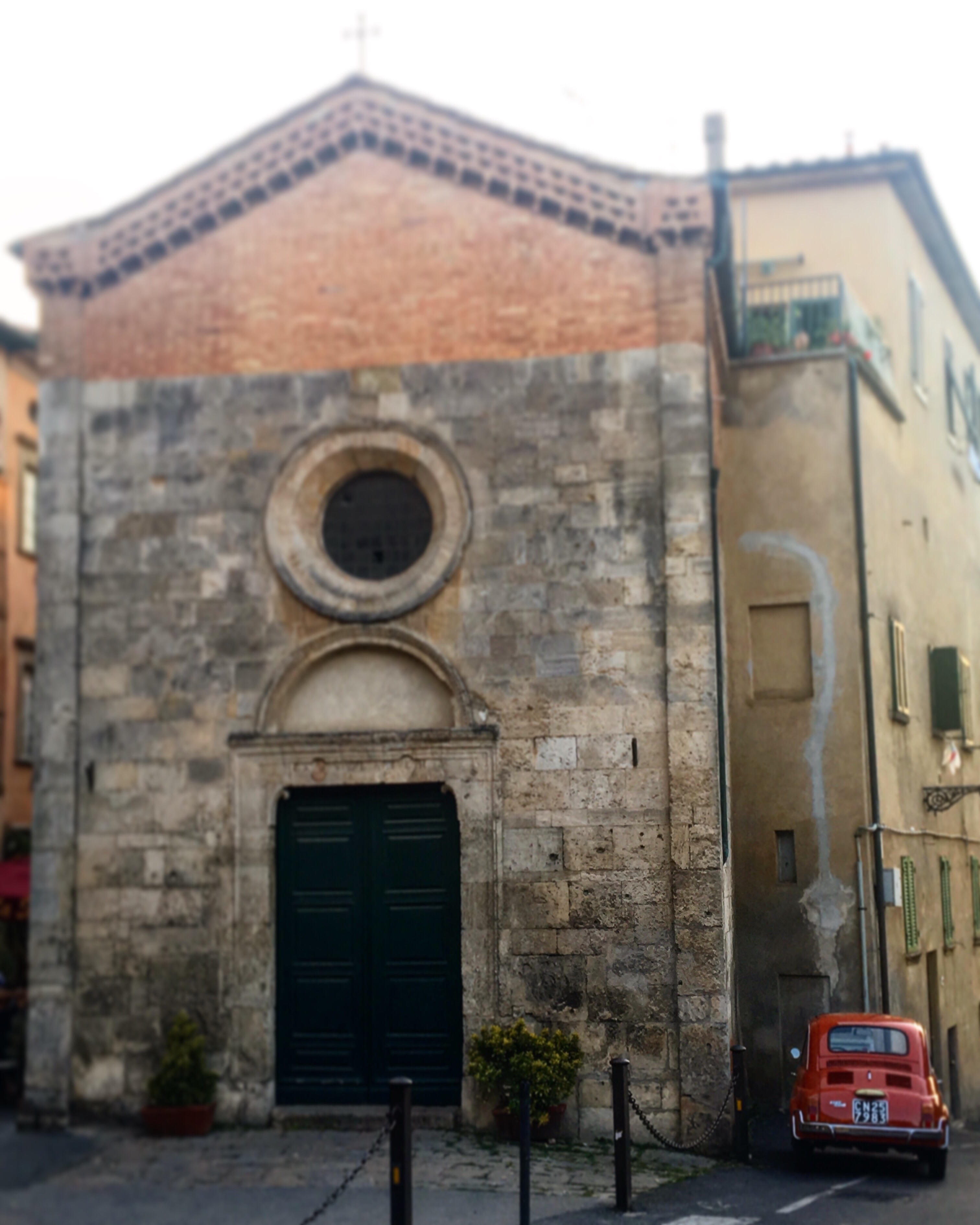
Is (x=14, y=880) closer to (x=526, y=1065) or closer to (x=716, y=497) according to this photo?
(x=526, y=1065)

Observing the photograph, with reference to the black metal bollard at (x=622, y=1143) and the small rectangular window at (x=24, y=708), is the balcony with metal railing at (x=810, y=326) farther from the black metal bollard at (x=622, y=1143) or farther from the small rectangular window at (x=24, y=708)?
the small rectangular window at (x=24, y=708)

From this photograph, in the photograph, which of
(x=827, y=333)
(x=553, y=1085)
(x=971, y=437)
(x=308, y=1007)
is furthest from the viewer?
(x=971, y=437)

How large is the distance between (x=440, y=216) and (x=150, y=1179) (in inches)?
388

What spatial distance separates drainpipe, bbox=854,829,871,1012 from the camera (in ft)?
58.2

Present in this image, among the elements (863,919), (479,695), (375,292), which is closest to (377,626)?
(479,695)

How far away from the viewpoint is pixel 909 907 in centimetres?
1942

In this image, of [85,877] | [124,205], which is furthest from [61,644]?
[124,205]

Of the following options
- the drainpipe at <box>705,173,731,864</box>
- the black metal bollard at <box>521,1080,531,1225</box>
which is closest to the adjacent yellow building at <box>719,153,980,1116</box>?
the drainpipe at <box>705,173,731,864</box>

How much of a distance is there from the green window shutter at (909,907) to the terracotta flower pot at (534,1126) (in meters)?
6.75

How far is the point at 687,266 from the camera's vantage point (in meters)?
15.4

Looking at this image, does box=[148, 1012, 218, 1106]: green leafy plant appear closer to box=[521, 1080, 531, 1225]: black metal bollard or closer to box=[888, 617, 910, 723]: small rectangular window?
box=[521, 1080, 531, 1225]: black metal bollard

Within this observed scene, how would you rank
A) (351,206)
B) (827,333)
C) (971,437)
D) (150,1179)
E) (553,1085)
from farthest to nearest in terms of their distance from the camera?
(971,437), (827,333), (351,206), (553,1085), (150,1179)

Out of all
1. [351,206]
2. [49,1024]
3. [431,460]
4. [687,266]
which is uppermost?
[351,206]

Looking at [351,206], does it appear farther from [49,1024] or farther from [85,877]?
[49,1024]
